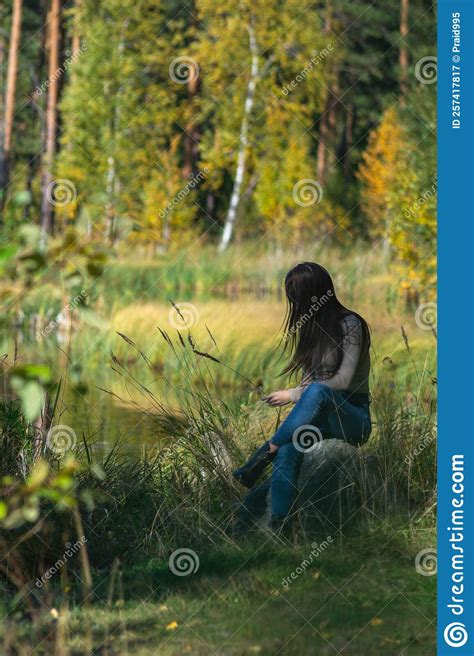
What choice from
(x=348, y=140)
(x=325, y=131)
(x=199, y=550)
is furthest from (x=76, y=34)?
(x=199, y=550)

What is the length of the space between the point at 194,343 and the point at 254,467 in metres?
1.44

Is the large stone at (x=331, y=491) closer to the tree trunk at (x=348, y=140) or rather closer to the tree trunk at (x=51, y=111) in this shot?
the tree trunk at (x=51, y=111)

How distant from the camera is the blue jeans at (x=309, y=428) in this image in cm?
440

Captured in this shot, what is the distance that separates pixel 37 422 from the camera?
15.9ft

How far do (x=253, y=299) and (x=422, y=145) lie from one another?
288cm

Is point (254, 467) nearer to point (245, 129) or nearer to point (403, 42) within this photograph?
point (245, 129)

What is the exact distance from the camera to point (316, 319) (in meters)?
4.62

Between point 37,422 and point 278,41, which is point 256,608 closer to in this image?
point 37,422

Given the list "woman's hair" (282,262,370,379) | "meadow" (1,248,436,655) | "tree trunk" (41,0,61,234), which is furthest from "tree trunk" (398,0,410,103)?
"woman's hair" (282,262,370,379)

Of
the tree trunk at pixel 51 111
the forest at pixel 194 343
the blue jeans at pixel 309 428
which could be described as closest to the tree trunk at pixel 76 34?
the forest at pixel 194 343

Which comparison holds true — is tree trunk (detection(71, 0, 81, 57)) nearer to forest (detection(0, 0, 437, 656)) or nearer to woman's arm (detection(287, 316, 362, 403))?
forest (detection(0, 0, 437, 656))

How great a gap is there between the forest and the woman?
9.1 inches

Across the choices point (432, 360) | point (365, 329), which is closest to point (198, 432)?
point (365, 329)

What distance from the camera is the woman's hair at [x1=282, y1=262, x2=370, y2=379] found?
4.56 m
